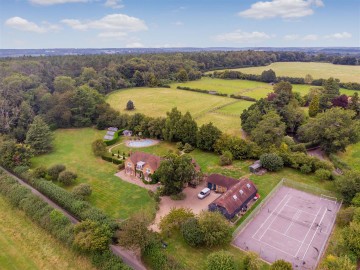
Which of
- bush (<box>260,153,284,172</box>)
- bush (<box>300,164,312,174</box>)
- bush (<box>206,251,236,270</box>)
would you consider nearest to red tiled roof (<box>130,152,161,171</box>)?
bush (<box>260,153,284,172</box>)

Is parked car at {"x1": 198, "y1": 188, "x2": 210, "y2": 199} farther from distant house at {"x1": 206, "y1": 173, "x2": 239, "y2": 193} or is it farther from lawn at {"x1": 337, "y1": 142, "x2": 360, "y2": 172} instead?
lawn at {"x1": 337, "y1": 142, "x2": 360, "y2": 172}

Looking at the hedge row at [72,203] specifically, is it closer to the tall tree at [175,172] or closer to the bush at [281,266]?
the tall tree at [175,172]

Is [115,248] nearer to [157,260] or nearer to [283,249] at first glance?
[157,260]

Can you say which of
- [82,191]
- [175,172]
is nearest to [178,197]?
[175,172]

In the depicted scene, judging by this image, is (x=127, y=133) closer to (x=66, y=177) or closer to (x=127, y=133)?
(x=127, y=133)

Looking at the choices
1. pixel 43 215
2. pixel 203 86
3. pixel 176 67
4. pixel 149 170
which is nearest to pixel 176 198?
pixel 149 170
